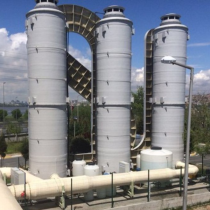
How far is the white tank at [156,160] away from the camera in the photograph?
23.3m

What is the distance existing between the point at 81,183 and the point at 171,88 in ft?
42.6

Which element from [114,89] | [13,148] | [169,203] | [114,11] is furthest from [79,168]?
[13,148]

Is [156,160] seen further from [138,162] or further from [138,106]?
[138,106]

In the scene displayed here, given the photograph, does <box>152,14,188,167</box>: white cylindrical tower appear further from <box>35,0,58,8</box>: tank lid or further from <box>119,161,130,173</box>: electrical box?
<box>35,0,58,8</box>: tank lid

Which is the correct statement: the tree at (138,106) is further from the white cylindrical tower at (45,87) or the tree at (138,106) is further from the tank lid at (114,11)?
the white cylindrical tower at (45,87)

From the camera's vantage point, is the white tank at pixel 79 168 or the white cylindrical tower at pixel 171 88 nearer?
the white tank at pixel 79 168

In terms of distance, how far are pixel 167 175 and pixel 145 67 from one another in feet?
38.4

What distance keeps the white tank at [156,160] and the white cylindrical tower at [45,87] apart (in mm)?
7242

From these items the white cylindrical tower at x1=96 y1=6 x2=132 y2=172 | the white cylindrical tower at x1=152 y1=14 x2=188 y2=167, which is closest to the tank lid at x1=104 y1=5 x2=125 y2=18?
the white cylindrical tower at x1=96 y1=6 x2=132 y2=172

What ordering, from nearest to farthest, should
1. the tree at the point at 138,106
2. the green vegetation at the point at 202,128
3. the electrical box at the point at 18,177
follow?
the electrical box at the point at 18,177 → the green vegetation at the point at 202,128 → the tree at the point at 138,106

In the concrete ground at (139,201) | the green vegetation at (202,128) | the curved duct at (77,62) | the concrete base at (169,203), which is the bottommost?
the concrete base at (169,203)

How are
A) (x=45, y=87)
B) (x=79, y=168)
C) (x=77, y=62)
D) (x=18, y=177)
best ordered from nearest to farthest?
(x=18, y=177) < (x=45, y=87) < (x=79, y=168) < (x=77, y=62)

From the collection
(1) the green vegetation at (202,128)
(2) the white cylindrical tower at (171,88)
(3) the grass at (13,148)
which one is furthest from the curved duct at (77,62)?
(3) the grass at (13,148)

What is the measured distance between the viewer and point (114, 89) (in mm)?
24469
